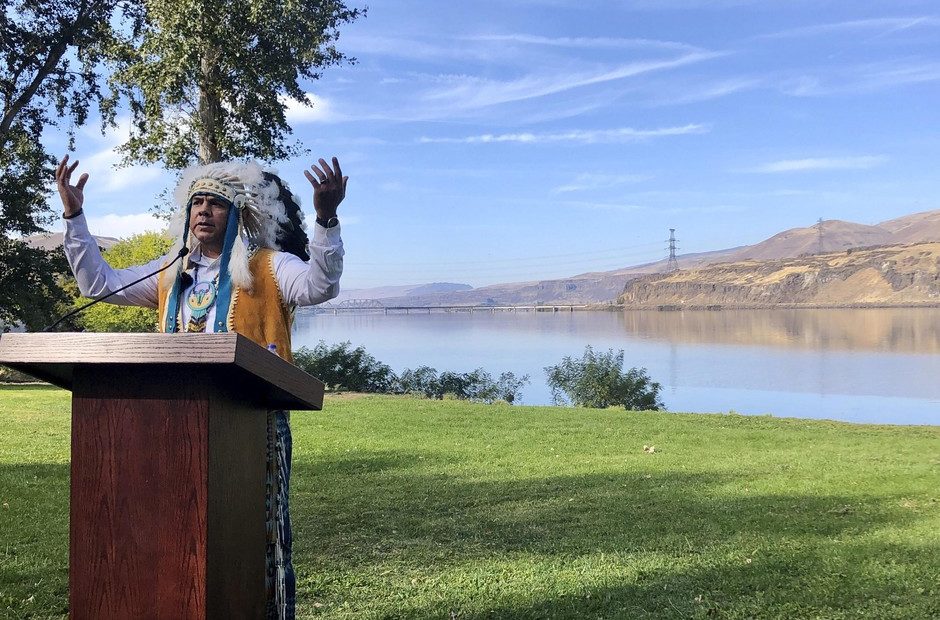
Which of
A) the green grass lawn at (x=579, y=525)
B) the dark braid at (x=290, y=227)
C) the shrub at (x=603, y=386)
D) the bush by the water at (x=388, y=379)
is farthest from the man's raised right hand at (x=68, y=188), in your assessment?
the bush by the water at (x=388, y=379)

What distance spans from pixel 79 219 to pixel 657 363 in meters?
40.5

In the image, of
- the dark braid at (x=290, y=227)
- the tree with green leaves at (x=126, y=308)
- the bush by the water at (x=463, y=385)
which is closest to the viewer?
the dark braid at (x=290, y=227)

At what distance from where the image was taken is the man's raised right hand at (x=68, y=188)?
2.75 m

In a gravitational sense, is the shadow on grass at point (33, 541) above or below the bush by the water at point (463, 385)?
above

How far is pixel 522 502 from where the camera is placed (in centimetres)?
709

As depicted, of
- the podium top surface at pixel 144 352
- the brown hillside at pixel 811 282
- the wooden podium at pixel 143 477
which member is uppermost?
the brown hillside at pixel 811 282

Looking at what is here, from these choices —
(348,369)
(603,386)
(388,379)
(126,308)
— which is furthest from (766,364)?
(126,308)

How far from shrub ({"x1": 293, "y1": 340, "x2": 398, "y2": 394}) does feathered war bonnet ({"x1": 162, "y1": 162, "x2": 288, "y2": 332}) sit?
68.8 feet

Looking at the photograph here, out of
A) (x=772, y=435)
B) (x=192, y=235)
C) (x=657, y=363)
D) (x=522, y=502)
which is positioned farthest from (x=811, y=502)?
(x=657, y=363)

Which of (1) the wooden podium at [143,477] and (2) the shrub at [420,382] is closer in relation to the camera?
(1) the wooden podium at [143,477]

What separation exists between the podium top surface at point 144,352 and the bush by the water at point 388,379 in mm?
21931

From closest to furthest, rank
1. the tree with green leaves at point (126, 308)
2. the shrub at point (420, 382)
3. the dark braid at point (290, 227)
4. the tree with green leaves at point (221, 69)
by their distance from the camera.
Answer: the dark braid at point (290, 227), the tree with green leaves at point (221, 69), the shrub at point (420, 382), the tree with green leaves at point (126, 308)

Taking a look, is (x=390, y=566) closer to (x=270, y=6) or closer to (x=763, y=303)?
(x=270, y=6)

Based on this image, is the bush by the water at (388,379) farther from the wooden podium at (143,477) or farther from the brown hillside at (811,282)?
the brown hillside at (811,282)
